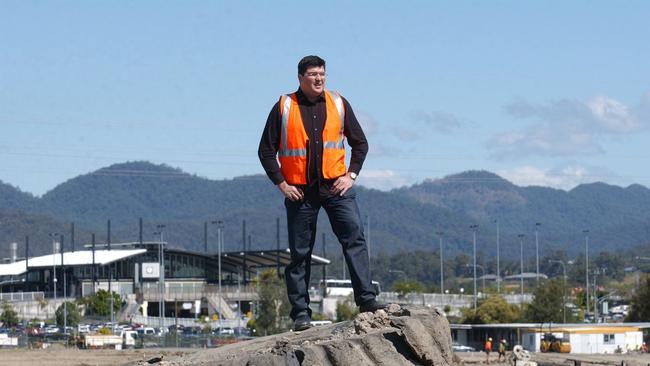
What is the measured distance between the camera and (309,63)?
44.9ft

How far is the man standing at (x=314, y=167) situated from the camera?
1366 centimetres

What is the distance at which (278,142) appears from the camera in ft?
45.4

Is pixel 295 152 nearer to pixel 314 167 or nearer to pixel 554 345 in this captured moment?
pixel 314 167

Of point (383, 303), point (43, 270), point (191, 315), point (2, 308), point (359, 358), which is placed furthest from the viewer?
point (43, 270)

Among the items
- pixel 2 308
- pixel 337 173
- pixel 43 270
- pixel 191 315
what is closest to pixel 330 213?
pixel 337 173

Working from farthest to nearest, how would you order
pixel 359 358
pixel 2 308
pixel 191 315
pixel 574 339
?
pixel 191 315, pixel 2 308, pixel 574 339, pixel 359 358

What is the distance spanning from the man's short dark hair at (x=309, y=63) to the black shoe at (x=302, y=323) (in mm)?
2422

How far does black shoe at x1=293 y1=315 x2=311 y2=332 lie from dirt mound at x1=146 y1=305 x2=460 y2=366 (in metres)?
0.39

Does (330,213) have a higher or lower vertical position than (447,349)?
higher

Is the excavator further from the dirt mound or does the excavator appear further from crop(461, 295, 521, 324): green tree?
the dirt mound

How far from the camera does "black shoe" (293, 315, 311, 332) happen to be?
13930 mm

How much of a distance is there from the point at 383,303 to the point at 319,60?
243 cm

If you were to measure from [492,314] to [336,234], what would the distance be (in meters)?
81.4

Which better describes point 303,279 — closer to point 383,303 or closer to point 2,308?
point 383,303
